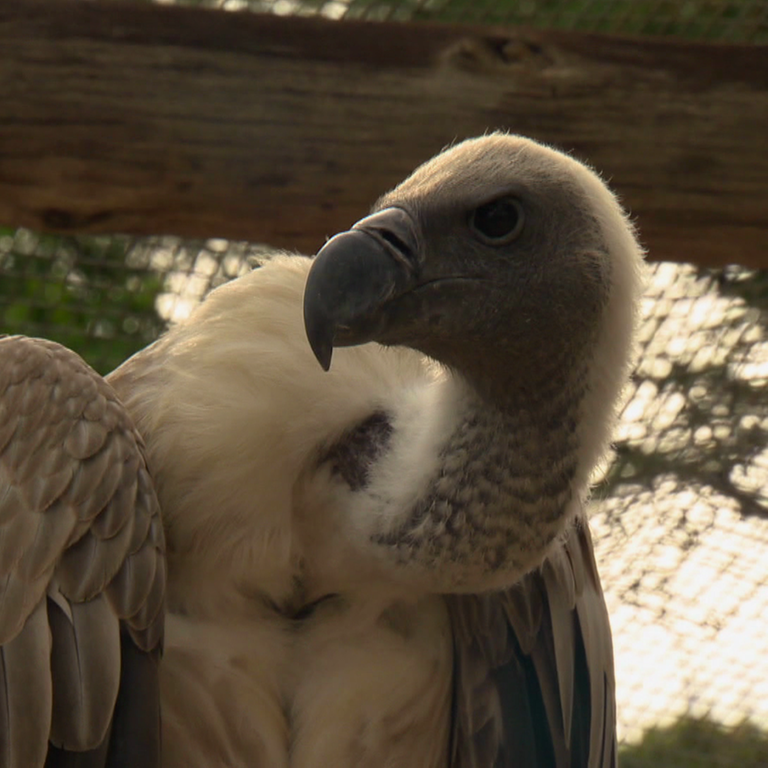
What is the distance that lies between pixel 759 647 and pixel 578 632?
190 cm

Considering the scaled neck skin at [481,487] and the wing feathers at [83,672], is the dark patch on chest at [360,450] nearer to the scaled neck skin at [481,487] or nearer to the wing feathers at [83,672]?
the scaled neck skin at [481,487]

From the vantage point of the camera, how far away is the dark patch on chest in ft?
7.30

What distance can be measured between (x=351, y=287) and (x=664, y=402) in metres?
2.18

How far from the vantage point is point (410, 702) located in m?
2.51

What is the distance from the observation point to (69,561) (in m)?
2.20

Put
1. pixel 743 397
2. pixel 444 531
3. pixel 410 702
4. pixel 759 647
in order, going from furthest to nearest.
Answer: pixel 759 647 < pixel 743 397 < pixel 410 702 < pixel 444 531

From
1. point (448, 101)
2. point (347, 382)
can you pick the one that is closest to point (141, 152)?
point (448, 101)

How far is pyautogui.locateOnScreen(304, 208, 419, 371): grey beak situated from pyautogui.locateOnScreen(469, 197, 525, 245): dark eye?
0.50 ft

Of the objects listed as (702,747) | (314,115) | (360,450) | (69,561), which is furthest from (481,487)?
(702,747)

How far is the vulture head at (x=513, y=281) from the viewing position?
2104mm

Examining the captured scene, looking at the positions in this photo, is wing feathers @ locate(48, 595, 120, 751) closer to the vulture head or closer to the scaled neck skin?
the scaled neck skin

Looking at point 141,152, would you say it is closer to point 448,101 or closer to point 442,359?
point 448,101

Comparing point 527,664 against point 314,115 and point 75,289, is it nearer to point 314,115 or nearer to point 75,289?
point 314,115

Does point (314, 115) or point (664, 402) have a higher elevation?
point (314, 115)
